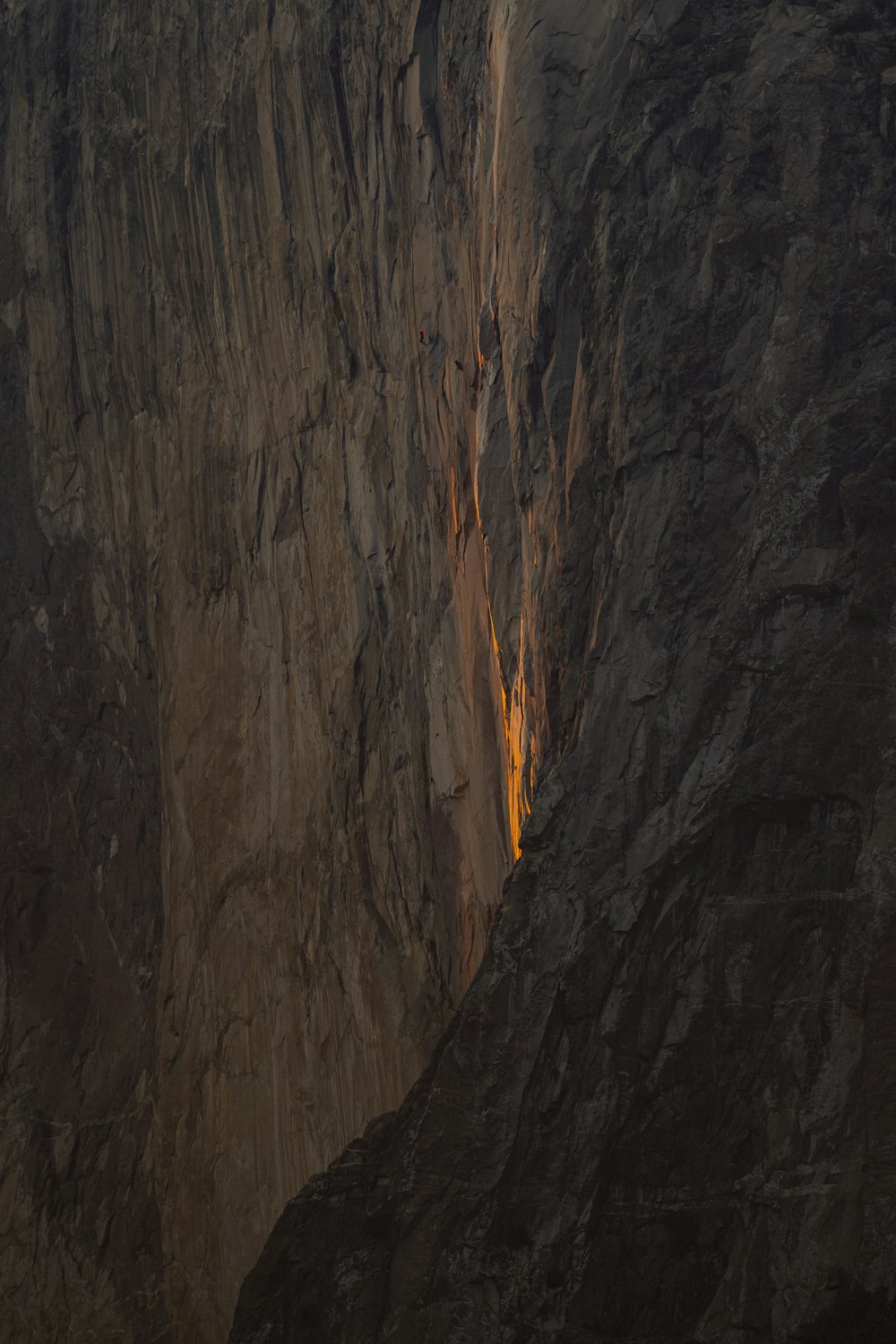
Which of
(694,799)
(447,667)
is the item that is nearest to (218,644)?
(447,667)

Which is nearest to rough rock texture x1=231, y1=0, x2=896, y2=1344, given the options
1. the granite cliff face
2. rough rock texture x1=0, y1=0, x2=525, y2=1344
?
the granite cliff face

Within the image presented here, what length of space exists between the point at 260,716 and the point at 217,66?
3.27 metres

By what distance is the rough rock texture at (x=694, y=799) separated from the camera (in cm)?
518

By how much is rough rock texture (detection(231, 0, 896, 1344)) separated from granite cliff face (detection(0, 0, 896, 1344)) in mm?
16

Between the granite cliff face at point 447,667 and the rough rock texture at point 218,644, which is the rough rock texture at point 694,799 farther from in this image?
the rough rock texture at point 218,644

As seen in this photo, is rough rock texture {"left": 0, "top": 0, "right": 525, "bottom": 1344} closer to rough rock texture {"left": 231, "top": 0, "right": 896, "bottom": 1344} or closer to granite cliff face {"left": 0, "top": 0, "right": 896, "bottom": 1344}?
granite cliff face {"left": 0, "top": 0, "right": 896, "bottom": 1344}

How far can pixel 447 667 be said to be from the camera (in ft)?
22.5

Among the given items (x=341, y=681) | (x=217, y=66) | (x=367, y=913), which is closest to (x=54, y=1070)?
(x=367, y=913)

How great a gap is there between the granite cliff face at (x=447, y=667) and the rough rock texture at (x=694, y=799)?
0.05 ft

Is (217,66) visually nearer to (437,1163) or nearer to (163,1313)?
(437,1163)

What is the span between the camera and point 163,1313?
7.67m

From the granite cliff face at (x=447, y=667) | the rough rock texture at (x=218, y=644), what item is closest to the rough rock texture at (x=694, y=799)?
the granite cliff face at (x=447, y=667)

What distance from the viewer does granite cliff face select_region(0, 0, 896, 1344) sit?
5.23m

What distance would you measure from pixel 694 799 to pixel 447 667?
5.99 feet
